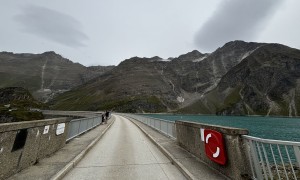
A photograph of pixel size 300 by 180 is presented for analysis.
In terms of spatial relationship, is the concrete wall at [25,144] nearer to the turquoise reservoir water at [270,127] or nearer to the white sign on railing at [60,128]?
the white sign on railing at [60,128]

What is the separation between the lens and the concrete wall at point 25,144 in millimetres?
6588

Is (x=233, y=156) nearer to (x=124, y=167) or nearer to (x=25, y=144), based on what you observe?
(x=124, y=167)

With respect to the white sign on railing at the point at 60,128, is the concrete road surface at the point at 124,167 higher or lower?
lower

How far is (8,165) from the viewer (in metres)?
6.90

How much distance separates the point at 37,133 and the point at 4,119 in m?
99.2

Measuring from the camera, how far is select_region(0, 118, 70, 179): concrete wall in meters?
6.59

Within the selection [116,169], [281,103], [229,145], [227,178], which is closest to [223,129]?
[229,145]

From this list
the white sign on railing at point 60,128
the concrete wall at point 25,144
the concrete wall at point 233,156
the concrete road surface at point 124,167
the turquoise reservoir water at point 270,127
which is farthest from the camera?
the turquoise reservoir water at point 270,127

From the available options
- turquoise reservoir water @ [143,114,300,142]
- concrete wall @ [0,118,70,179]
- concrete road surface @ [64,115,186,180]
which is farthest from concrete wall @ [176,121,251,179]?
turquoise reservoir water @ [143,114,300,142]

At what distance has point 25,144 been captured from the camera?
787 centimetres

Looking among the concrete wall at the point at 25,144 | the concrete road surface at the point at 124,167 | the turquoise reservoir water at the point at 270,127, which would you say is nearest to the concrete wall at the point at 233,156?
the concrete road surface at the point at 124,167

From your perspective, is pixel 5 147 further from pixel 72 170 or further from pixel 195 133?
pixel 195 133

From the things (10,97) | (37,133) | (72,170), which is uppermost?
(10,97)

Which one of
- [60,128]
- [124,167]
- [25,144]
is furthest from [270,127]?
[25,144]
